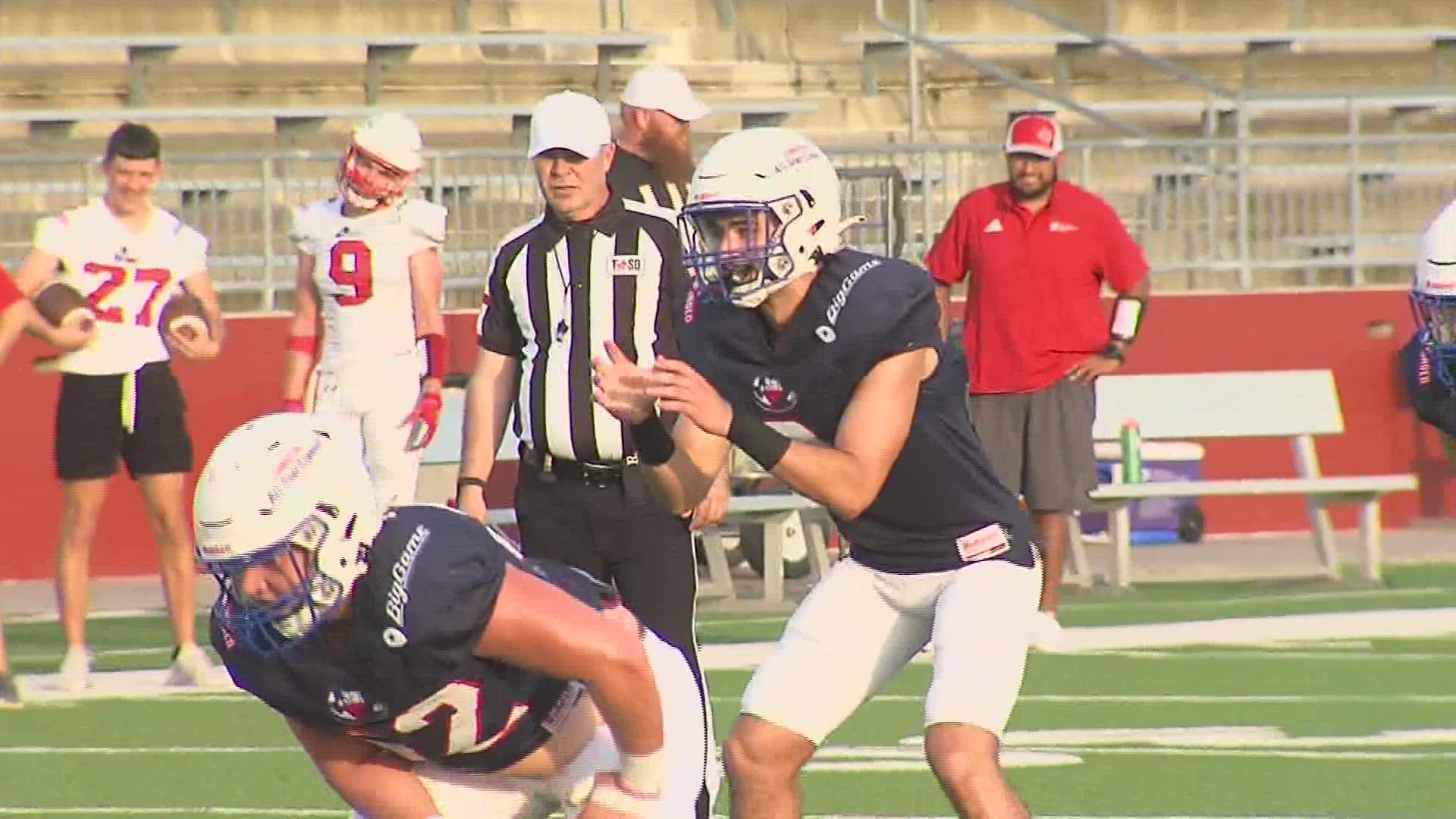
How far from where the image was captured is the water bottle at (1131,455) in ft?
40.8

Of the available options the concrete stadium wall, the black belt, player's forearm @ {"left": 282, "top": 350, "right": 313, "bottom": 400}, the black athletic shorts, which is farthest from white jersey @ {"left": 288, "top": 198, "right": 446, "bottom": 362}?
the concrete stadium wall

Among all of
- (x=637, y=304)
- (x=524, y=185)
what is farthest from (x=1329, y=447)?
(x=637, y=304)

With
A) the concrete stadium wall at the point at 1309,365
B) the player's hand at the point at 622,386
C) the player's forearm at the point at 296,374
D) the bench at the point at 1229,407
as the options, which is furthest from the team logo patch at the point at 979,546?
the concrete stadium wall at the point at 1309,365

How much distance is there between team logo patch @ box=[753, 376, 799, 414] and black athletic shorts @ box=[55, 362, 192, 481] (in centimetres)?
434

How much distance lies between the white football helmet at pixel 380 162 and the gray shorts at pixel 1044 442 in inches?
95.6

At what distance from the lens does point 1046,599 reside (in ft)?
33.4

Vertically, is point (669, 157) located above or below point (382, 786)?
above

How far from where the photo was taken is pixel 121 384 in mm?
9359

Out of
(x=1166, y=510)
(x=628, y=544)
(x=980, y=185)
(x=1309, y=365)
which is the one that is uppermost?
(x=980, y=185)

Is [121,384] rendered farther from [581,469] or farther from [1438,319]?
[1438,319]

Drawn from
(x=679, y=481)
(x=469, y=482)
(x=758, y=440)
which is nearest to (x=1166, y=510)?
(x=469, y=482)

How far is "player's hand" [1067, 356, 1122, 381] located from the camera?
10.4 meters

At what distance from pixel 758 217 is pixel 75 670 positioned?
465cm

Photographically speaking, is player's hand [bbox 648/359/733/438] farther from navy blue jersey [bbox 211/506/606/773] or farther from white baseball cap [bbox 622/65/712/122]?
white baseball cap [bbox 622/65/712/122]
